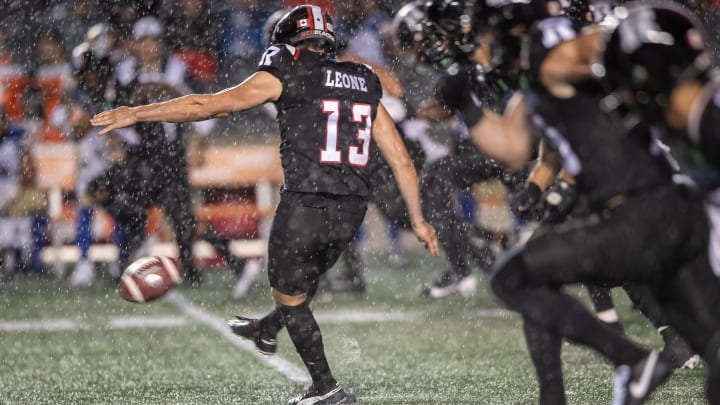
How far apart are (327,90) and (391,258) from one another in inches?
260

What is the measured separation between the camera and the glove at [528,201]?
4.36 metres

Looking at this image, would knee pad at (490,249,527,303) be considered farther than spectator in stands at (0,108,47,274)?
No

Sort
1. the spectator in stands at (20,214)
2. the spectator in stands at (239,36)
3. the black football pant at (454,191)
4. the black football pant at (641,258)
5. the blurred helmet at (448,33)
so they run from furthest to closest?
the spectator in stands at (239,36) → the spectator in stands at (20,214) → the black football pant at (454,191) → the blurred helmet at (448,33) → the black football pant at (641,258)

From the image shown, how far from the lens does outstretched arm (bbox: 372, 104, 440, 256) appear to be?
5.23 m

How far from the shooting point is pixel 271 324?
5371mm

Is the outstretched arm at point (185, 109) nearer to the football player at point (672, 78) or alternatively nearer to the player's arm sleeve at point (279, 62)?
the player's arm sleeve at point (279, 62)

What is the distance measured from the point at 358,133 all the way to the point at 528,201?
1045mm

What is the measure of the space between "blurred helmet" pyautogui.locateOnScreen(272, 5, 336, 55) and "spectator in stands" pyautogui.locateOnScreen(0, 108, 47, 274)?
592 centimetres

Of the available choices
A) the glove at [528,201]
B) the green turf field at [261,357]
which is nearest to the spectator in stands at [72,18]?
the green turf field at [261,357]

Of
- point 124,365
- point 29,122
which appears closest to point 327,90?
point 124,365

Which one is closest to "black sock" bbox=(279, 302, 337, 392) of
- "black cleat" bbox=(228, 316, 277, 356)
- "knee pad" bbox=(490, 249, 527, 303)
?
"black cleat" bbox=(228, 316, 277, 356)

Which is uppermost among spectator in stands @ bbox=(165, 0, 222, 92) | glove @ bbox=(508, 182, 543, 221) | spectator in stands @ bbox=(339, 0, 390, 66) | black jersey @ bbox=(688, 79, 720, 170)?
black jersey @ bbox=(688, 79, 720, 170)

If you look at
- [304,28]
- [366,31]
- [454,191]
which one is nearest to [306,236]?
[304,28]

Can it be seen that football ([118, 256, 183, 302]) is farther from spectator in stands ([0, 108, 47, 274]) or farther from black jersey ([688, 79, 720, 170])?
spectator in stands ([0, 108, 47, 274])
